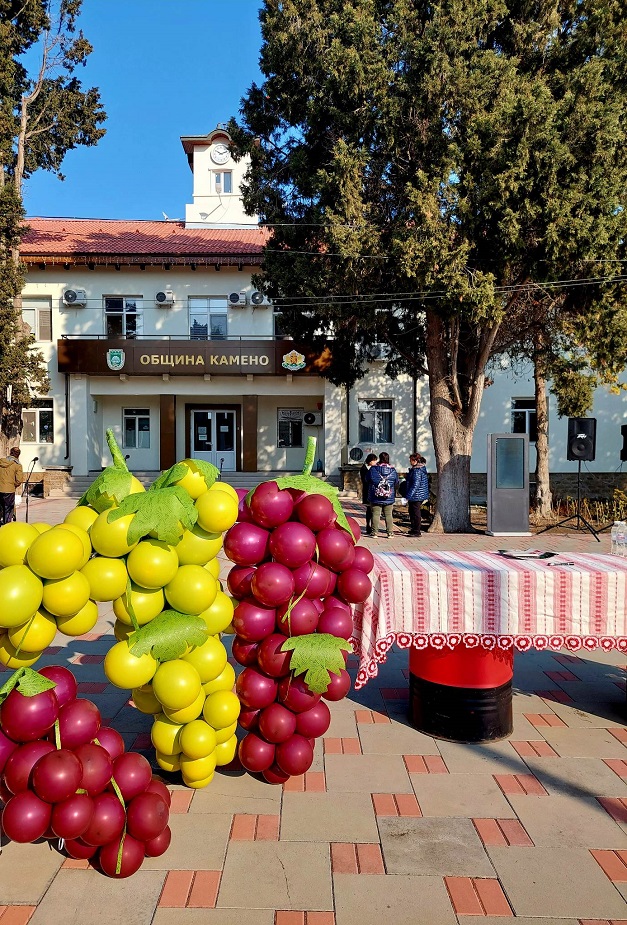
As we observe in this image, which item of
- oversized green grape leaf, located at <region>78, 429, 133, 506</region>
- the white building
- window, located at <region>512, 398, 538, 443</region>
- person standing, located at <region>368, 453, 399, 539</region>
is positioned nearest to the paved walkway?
oversized green grape leaf, located at <region>78, 429, 133, 506</region>

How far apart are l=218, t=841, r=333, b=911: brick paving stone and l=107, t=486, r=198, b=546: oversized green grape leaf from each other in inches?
57.6

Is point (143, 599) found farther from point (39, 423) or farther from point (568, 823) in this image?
point (39, 423)

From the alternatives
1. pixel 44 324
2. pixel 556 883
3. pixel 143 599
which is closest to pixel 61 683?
pixel 143 599

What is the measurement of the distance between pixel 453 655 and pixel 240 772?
1490 mm

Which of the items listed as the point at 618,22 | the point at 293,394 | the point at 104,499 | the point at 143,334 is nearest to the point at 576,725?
the point at 104,499

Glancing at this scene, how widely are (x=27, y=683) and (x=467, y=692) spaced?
2.60 m

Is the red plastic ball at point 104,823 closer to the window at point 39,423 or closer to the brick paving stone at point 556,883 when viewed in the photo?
the brick paving stone at point 556,883

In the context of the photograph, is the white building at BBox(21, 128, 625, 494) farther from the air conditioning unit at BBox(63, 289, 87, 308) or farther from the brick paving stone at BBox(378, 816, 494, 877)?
the brick paving stone at BBox(378, 816, 494, 877)

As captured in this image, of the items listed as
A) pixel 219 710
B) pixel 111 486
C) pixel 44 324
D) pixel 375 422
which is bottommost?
pixel 219 710

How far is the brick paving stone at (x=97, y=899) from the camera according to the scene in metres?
2.24

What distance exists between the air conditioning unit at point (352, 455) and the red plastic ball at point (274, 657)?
1723cm

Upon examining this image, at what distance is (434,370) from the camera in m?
13.0

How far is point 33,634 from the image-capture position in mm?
2471

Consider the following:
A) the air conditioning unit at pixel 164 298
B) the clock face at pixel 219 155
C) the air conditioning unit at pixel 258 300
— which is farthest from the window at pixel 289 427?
the clock face at pixel 219 155
